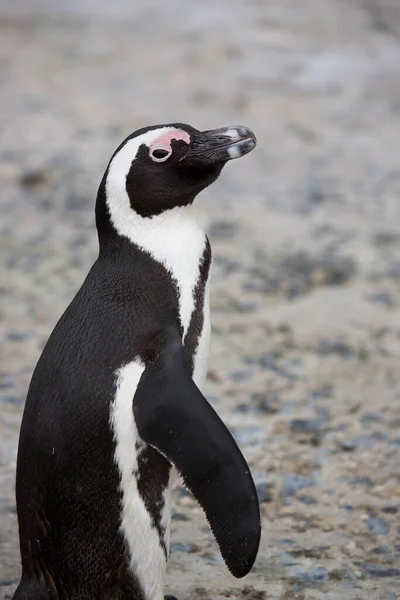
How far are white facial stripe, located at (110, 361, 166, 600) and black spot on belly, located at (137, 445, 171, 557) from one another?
1 centimetres

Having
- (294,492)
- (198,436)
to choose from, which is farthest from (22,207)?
(198,436)

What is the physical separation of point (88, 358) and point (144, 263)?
300 millimetres

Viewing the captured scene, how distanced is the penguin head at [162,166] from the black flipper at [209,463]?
1.82 feet

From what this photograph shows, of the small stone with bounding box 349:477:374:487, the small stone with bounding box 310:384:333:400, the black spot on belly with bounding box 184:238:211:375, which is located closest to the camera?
the black spot on belly with bounding box 184:238:211:375

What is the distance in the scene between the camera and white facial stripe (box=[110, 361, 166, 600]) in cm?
281

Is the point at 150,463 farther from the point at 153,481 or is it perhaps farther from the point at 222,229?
the point at 222,229

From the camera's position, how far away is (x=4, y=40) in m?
9.16

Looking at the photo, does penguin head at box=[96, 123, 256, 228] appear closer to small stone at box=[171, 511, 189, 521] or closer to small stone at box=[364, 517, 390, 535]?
small stone at box=[171, 511, 189, 521]

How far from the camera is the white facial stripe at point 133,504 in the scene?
281cm

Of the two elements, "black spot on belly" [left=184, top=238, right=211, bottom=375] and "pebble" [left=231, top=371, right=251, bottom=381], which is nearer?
"black spot on belly" [left=184, top=238, right=211, bottom=375]

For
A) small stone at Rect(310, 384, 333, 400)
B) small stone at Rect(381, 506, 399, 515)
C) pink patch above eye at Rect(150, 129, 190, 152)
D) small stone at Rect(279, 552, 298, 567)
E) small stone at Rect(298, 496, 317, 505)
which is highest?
pink patch above eye at Rect(150, 129, 190, 152)

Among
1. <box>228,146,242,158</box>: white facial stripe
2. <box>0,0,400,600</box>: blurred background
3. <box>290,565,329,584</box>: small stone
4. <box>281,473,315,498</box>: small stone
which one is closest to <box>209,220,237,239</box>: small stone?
<box>0,0,400,600</box>: blurred background

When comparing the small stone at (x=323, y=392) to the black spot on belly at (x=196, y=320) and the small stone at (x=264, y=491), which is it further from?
the black spot on belly at (x=196, y=320)

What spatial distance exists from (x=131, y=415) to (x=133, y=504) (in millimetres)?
232
